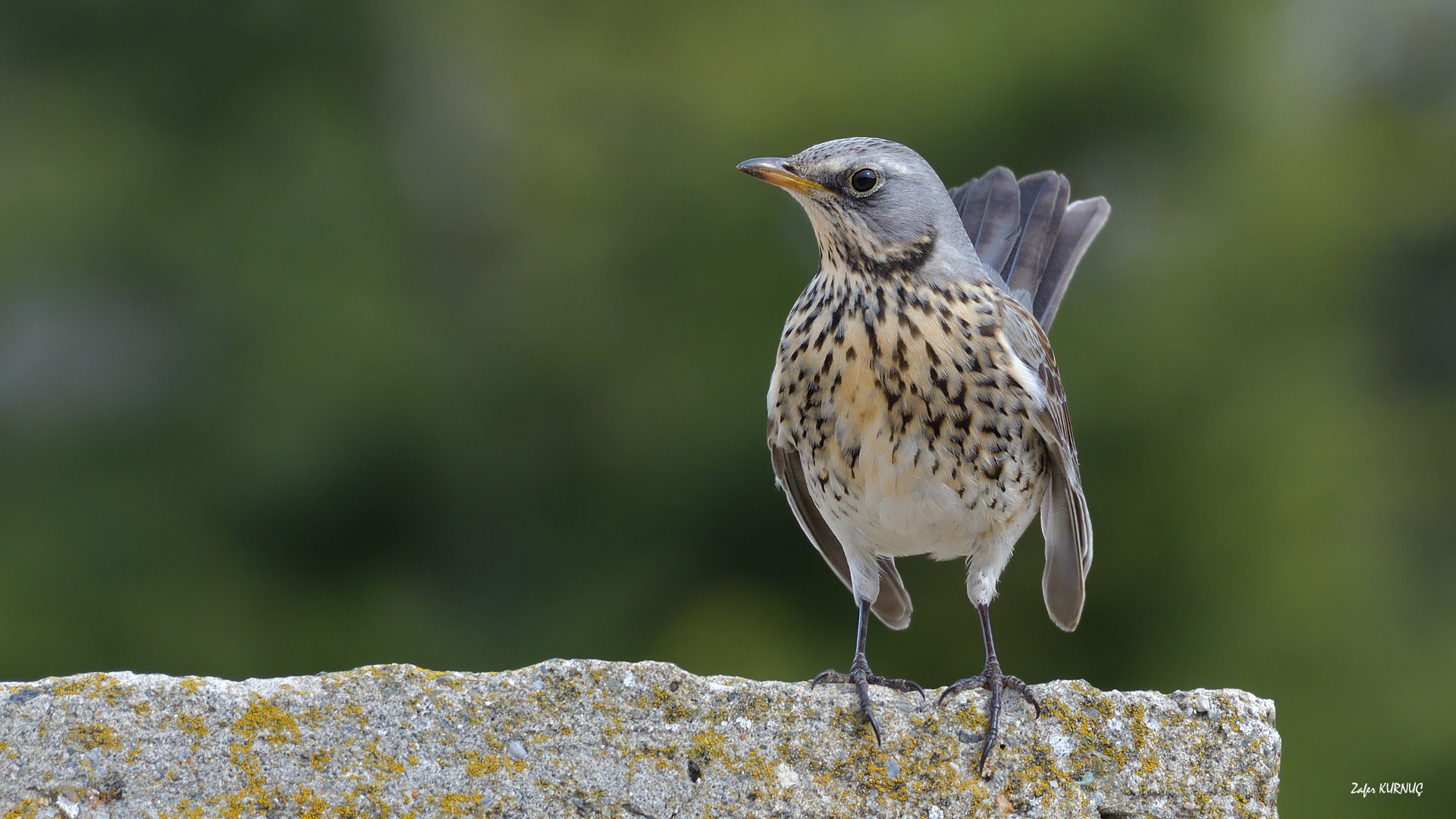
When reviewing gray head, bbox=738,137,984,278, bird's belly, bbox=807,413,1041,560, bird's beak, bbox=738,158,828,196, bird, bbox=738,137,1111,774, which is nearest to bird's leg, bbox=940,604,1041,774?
bird, bbox=738,137,1111,774

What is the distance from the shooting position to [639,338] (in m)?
9.09

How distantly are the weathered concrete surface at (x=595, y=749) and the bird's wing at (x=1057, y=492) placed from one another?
3.08 feet

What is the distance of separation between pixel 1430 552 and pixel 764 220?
5924 millimetres

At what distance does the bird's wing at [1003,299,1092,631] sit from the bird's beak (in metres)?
0.58

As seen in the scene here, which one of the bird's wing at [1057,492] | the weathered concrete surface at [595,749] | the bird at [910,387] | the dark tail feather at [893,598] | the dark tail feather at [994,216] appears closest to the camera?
the weathered concrete surface at [595,749]

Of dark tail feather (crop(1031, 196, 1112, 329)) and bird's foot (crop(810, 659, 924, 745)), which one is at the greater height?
dark tail feather (crop(1031, 196, 1112, 329))

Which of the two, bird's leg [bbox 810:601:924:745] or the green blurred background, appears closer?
bird's leg [bbox 810:601:924:745]

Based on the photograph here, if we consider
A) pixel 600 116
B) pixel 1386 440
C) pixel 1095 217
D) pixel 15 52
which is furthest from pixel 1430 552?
pixel 15 52

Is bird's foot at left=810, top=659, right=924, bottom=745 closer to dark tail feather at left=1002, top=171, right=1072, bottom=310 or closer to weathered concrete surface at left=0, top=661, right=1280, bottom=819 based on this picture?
weathered concrete surface at left=0, top=661, right=1280, bottom=819

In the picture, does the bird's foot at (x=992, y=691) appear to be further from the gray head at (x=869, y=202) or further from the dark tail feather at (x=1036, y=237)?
the dark tail feather at (x=1036, y=237)

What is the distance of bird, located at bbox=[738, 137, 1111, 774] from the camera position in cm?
346

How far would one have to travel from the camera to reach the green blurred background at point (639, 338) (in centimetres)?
741

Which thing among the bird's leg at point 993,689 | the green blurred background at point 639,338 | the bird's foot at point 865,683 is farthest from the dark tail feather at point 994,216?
the green blurred background at point 639,338

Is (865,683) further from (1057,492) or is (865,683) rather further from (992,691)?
(1057,492)
